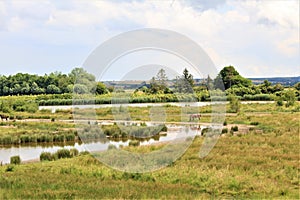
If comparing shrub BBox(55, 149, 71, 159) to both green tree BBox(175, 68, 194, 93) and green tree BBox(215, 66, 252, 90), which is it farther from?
green tree BBox(215, 66, 252, 90)

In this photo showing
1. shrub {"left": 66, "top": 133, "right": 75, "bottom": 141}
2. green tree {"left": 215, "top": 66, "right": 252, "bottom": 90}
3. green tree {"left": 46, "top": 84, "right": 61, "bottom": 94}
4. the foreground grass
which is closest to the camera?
the foreground grass

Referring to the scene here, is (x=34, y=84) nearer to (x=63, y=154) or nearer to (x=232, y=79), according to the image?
A: (x=232, y=79)

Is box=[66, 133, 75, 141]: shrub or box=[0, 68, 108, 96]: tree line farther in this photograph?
box=[0, 68, 108, 96]: tree line

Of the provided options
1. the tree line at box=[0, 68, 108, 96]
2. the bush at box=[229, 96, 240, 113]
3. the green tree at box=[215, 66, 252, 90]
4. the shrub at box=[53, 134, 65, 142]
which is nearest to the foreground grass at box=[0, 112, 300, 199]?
the shrub at box=[53, 134, 65, 142]

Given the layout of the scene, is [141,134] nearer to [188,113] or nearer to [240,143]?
[240,143]

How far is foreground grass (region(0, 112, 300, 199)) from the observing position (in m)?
13.3

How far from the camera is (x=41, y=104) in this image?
8506cm

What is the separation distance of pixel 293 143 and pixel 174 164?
29.2ft

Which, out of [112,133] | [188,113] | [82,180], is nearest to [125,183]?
[82,180]

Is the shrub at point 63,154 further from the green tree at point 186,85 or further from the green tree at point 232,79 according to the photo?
the green tree at point 232,79

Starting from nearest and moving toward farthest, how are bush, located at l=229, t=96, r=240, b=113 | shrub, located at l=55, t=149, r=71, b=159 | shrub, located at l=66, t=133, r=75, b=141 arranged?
shrub, located at l=55, t=149, r=71, b=159 → shrub, located at l=66, t=133, r=75, b=141 → bush, located at l=229, t=96, r=240, b=113

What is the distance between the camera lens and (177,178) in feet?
50.7

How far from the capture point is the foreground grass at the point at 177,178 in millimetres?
13273

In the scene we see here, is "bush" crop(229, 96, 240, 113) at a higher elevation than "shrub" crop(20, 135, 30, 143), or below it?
A: higher
